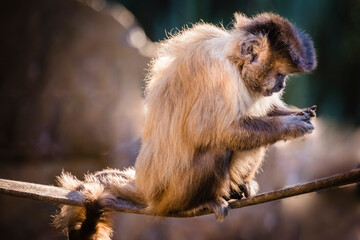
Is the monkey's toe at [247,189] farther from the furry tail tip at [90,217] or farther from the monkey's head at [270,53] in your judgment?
the furry tail tip at [90,217]

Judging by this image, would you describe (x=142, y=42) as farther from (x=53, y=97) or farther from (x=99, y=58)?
(x=53, y=97)

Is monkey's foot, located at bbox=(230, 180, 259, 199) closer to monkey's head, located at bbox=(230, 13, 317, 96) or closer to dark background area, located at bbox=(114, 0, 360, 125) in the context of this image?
monkey's head, located at bbox=(230, 13, 317, 96)

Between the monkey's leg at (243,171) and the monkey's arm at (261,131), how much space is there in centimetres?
32

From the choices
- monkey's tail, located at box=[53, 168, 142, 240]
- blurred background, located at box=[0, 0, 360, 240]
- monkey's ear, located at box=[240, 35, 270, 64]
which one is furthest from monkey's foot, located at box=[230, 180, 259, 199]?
blurred background, located at box=[0, 0, 360, 240]

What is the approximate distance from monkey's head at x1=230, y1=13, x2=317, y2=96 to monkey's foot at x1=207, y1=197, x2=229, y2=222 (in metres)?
0.89

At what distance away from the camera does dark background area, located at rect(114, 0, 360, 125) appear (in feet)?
25.1

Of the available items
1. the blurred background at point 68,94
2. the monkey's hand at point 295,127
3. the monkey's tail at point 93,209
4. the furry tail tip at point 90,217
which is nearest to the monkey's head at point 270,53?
the monkey's hand at point 295,127

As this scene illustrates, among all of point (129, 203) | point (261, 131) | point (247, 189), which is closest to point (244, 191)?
point (247, 189)

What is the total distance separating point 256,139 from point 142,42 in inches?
167

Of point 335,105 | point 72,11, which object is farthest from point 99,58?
point 335,105

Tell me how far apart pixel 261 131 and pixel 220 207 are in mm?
635

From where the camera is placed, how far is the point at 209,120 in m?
3.28

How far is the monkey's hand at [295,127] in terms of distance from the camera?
329 cm

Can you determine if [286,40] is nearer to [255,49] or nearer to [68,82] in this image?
[255,49]
